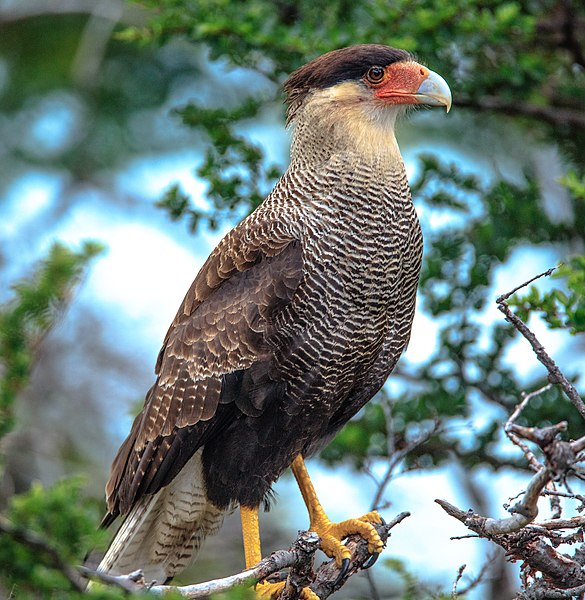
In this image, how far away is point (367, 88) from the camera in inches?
170

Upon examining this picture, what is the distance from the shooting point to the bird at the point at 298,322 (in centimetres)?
403

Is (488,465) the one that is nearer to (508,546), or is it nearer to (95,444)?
(508,546)

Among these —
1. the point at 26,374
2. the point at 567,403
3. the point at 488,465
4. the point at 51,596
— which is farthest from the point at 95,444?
the point at 51,596

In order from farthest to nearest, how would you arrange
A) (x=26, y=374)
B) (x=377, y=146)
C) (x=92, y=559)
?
(x=92, y=559) < (x=377, y=146) < (x=26, y=374)

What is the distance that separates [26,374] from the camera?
126 inches

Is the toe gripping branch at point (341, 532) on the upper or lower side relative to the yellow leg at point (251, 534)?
upper

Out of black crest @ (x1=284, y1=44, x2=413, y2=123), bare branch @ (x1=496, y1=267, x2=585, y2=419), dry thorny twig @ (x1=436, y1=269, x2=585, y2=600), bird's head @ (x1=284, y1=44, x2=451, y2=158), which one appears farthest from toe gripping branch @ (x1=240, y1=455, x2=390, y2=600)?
black crest @ (x1=284, y1=44, x2=413, y2=123)

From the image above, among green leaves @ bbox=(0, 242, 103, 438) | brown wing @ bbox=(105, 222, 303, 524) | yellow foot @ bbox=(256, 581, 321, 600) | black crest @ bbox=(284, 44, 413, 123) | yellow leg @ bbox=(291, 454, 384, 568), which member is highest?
black crest @ bbox=(284, 44, 413, 123)

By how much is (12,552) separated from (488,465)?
3676mm

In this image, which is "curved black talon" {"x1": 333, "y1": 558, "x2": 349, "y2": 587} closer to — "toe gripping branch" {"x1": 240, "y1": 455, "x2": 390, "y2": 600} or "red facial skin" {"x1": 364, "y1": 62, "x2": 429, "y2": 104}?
"toe gripping branch" {"x1": 240, "y1": 455, "x2": 390, "y2": 600}

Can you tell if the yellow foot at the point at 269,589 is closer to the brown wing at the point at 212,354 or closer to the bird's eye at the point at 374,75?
the brown wing at the point at 212,354

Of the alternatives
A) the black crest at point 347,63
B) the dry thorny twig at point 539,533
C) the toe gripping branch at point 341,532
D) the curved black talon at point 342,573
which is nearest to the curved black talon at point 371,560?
the toe gripping branch at point 341,532

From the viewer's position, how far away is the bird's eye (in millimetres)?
4336

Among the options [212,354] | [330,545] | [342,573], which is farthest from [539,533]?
[212,354]
